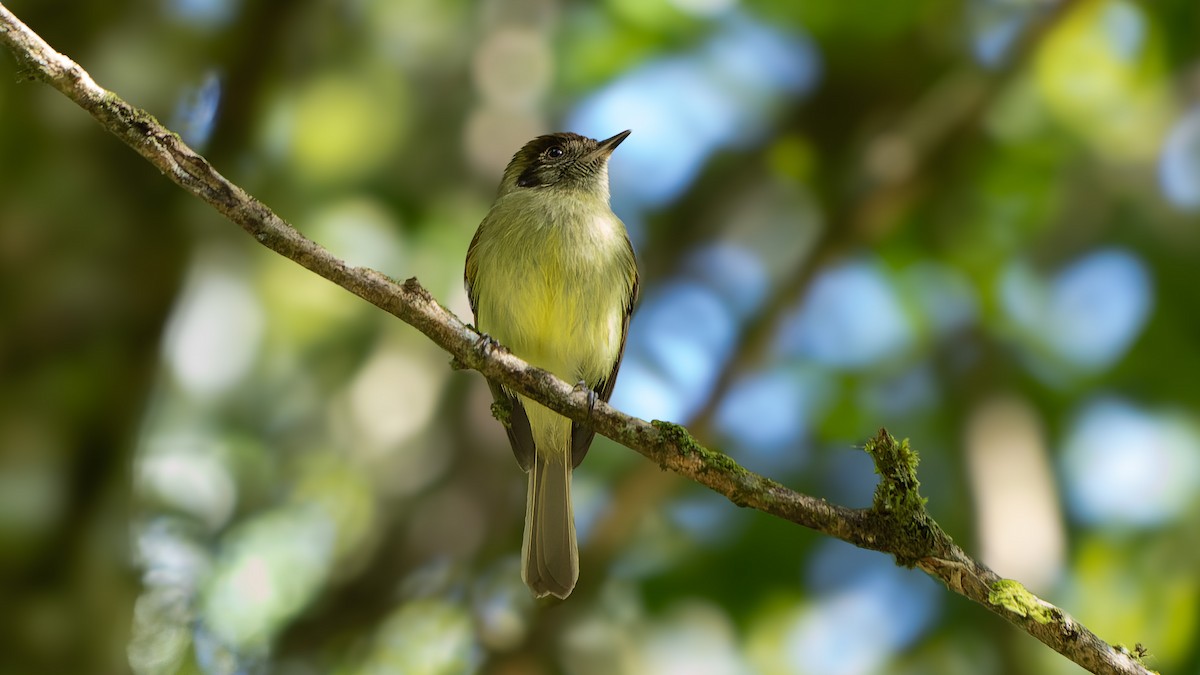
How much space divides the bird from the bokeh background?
0.45m

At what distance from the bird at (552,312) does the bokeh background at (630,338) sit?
0.45m

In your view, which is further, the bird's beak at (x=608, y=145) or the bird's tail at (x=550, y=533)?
the bird's beak at (x=608, y=145)

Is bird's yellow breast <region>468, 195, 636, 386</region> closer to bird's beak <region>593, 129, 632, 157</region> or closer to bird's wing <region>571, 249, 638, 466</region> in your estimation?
bird's wing <region>571, 249, 638, 466</region>

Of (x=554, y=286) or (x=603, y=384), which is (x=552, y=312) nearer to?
(x=554, y=286)

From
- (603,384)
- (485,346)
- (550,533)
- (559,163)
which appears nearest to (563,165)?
(559,163)

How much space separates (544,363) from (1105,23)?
4495 mm

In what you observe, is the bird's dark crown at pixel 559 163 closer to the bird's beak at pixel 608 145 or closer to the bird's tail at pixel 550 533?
the bird's beak at pixel 608 145

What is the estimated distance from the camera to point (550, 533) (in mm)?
4781

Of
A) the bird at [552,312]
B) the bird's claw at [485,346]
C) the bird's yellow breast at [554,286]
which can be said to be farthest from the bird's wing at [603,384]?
the bird's claw at [485,346]

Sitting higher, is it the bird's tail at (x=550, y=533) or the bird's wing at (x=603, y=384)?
the bird's wing at (x=603, y=384)

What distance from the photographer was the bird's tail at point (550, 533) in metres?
4.55

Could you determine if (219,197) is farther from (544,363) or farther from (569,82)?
(569,82)

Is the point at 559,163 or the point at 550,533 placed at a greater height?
the point at 559,163

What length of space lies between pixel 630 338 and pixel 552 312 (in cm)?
185
